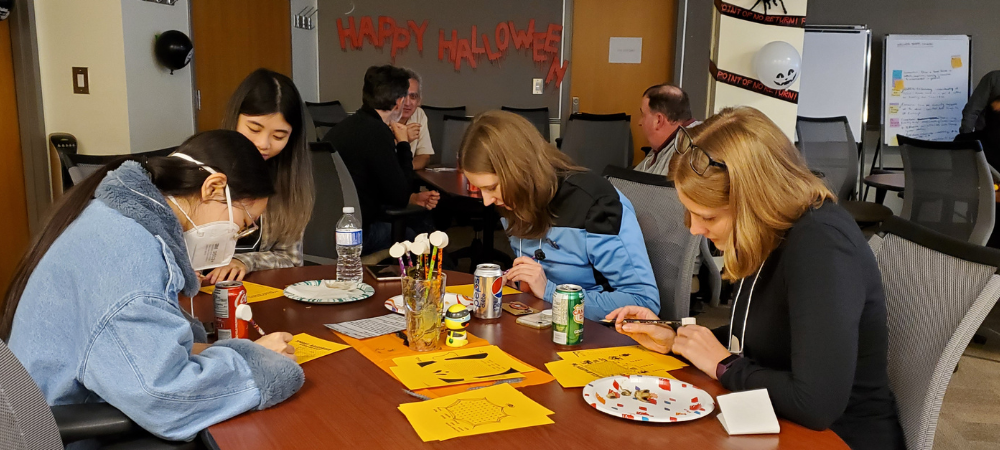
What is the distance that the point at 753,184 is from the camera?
1.28 meters

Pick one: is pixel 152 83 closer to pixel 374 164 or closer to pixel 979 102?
pixel 374 164

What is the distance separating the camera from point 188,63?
4.36m

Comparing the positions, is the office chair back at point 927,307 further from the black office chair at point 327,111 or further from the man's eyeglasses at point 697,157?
the black office chair at point 327,111

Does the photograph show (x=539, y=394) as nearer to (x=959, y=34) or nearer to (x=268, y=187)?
(x=268, y=187)

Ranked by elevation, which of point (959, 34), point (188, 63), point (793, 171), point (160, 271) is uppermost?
point (959, 34)

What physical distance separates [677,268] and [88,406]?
1.43 meters

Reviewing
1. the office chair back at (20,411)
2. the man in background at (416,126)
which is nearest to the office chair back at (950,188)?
the man in background at (416,126)

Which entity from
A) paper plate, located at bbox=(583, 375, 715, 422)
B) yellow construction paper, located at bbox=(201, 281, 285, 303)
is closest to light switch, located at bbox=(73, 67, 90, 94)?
yellow construction paper, located at bbox=(201, 281, 285, 303)

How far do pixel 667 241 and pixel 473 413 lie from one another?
1.05m

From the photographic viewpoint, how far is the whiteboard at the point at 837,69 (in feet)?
21.9

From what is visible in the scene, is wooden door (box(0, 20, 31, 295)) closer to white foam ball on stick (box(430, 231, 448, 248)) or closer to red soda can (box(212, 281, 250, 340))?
red soda can (box(212, 281, 250, 340))

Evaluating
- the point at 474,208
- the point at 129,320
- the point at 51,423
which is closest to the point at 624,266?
the point at 129,320

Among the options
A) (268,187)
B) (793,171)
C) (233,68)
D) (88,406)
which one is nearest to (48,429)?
(88,406)

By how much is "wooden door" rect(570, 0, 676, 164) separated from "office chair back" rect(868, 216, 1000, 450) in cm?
537
